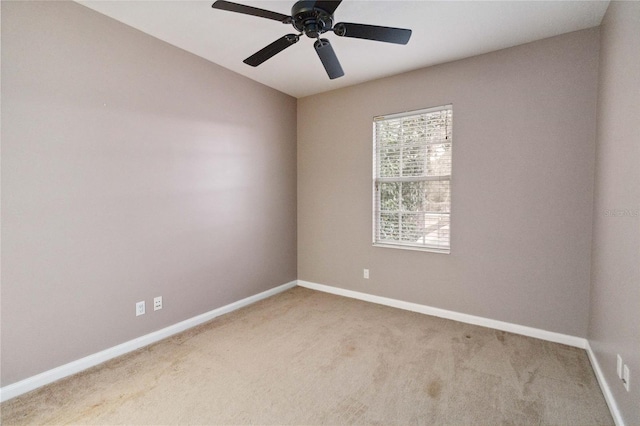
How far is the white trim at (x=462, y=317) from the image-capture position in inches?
102

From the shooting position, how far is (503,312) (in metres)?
2.87

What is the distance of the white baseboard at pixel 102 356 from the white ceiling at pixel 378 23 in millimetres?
2613

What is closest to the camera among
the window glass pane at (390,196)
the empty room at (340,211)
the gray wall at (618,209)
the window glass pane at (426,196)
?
the gray wall at (618,209)

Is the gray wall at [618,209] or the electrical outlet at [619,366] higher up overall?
the gray wall at [618,209]

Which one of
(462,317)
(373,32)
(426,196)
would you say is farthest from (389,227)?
(373,32)

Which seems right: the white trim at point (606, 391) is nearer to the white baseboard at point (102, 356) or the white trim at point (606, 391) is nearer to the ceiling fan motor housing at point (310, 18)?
the ceiling fan motor housing at point (310, 18)

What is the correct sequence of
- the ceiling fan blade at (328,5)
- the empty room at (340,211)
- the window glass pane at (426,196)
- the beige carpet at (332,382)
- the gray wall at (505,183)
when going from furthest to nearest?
the window glass pane at (426,196)
the gray wall at (505,183)
the empty room at (340,211)
the beige carpet at (332,382)
the ceiling fan blade at (328,5)

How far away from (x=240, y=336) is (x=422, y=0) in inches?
121

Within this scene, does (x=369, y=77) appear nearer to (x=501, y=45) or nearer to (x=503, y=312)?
(x=501, y=45)

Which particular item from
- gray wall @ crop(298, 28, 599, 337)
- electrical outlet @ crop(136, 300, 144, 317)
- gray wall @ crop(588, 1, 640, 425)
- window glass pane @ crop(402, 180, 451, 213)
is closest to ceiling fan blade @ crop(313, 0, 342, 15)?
gray wall @ crop(588, 1, 640, 425)

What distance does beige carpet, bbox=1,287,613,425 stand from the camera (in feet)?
5.76

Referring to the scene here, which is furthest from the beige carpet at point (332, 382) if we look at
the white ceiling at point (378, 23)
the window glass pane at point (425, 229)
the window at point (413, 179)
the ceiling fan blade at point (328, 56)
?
the white ceiling at point (378, 23)

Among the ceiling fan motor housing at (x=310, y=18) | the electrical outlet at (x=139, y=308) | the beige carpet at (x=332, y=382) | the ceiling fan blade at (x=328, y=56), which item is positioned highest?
the ceiling fan motor housing at (x=310, y=18)

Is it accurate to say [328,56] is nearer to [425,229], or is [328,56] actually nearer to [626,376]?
[425,229]
